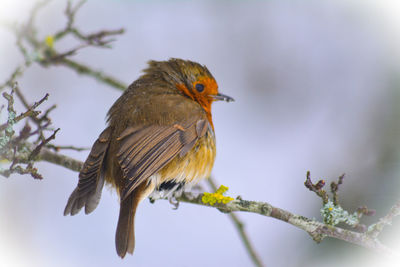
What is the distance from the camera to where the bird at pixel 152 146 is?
12.6 feet

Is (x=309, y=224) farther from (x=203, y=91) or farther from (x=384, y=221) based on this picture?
(x=203, y=91)

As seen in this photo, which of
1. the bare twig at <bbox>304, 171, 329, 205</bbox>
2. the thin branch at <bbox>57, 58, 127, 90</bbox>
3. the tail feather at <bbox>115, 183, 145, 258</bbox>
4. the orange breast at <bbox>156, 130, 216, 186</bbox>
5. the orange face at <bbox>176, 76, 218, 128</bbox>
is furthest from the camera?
the thin branch at <bbox>57, 58, 127, 90</bbox>

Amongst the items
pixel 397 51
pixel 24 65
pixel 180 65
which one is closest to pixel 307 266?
pixel 180 65

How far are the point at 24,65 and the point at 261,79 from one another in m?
4.04

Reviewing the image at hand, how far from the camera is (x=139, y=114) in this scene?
423 cm

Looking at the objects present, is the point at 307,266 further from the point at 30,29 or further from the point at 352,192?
the point at 30,29

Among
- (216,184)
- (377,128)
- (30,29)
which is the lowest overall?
(216,184)

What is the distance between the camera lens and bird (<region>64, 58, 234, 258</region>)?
3832mm

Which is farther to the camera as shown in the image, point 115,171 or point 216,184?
point 216,184

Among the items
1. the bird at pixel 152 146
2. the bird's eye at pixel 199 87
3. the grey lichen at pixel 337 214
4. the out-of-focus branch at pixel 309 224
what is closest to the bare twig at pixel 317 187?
the grey lichen at pixel 337 214

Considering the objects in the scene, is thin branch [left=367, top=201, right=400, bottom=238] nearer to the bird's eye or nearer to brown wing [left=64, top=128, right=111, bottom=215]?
brown wing [left=64, top=128, right=111, bottom=215]

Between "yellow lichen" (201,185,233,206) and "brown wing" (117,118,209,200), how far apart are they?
1.39 ft

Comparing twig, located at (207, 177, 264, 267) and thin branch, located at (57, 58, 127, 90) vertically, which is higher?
thin branch, located at (57, 58, 127, 90)

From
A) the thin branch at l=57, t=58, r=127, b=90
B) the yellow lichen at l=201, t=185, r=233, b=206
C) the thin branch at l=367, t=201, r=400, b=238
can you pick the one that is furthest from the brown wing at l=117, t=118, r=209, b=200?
the thin branch at l=367, t=201, r=400, b=238
